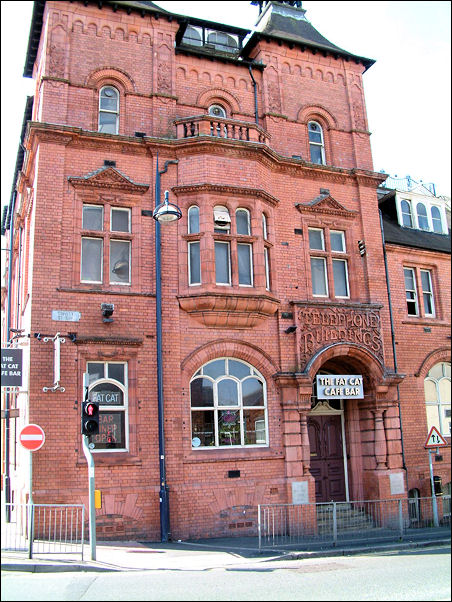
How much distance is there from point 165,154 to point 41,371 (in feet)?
23.1

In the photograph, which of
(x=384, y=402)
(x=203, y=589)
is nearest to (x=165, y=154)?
(x=384, y=402)

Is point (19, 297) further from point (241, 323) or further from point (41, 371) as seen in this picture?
point (241, 323)

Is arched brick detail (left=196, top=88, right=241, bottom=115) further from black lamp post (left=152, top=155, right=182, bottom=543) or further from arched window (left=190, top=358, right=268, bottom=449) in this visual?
arched window (left=190, top=358, right=268, bottom=449)

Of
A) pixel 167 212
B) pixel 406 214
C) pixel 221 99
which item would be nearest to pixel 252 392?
pixel 167 212

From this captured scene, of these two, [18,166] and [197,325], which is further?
[18,166]

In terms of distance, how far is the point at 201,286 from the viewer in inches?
645

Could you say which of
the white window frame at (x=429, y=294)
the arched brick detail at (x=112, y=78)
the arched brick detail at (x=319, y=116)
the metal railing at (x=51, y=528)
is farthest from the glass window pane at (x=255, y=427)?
the arched brick detail at (x=112, y=78)

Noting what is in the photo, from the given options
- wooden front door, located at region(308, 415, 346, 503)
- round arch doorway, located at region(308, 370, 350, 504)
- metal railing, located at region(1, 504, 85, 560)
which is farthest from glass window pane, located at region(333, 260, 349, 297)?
metal railing, located at region(1, 504, 85, 560)

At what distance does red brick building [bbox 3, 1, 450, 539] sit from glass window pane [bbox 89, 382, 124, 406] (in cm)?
4

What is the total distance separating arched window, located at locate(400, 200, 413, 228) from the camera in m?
22.6

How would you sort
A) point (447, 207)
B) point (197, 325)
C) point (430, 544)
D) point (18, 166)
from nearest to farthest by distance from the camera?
point (430, 544) → point (197, 325) → point (18, 166) → point (447, 207)

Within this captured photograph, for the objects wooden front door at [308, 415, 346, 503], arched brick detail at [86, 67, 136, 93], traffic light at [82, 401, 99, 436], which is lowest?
wooden front door at [308, 415, 346, 503]

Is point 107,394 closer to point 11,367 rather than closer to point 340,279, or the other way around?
point 11,367

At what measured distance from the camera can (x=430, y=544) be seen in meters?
14.3
